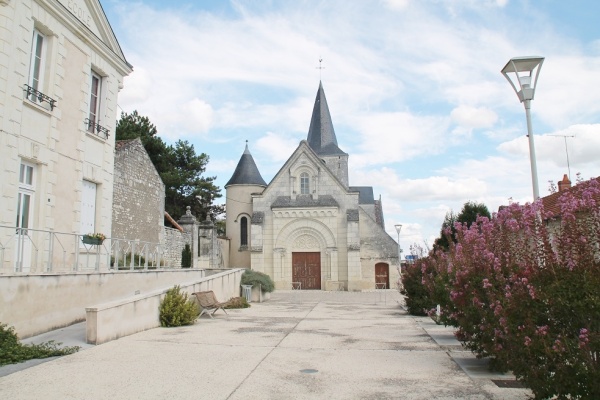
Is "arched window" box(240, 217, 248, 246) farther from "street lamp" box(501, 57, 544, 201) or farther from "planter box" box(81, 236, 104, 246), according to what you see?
"street lamp" box(501, 57, 544, 201)

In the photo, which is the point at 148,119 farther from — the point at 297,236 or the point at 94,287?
the point at 94,287

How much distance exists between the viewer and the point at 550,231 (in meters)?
5.18

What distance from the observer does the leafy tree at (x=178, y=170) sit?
39.9 m

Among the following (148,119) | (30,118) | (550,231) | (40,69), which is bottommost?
(550,231)

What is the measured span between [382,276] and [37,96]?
83.5ft

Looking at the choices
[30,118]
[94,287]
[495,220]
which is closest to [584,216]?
[495,220]

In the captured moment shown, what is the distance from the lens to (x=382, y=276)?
32.6 meters

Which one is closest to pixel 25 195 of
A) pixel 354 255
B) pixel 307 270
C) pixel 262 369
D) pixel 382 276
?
pixel 262 369

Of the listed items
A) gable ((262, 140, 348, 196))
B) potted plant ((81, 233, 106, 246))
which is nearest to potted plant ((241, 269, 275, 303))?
potted plant ((81, 233, 106, 246))

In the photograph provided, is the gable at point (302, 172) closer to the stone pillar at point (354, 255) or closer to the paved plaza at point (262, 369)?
the stone pillar at point (354, 255)

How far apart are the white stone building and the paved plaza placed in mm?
2848

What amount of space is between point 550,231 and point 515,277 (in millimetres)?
654

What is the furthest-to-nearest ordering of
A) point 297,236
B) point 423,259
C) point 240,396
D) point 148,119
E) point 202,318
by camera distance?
point 148,119 < point 297,236 < point 423,259 < point 202,318 < point 240,396

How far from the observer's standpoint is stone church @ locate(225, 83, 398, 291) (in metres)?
31.5
